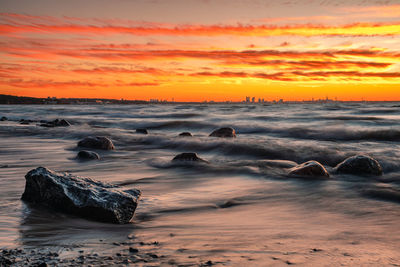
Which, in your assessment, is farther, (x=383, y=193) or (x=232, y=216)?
(x=383, y=193)

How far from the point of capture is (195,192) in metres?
5.02

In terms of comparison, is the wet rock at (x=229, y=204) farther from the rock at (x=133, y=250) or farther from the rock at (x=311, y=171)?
the rock at (x=311, y=171)

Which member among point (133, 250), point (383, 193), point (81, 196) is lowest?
point (383, 193)

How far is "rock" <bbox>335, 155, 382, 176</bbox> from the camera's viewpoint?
256 inches

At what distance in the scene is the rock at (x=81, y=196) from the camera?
3.47 meters

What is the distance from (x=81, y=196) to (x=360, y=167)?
197 inches

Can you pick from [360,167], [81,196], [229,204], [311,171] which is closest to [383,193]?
[311,171]

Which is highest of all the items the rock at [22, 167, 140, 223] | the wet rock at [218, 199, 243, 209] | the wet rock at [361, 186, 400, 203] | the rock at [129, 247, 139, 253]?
the rock at [22, 167, 140, 223]

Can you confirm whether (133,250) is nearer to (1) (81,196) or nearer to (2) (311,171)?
(1) (81,196)

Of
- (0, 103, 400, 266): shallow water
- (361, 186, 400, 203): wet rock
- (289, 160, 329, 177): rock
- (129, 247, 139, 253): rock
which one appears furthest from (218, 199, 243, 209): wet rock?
(289, 160, 329, 177): rock

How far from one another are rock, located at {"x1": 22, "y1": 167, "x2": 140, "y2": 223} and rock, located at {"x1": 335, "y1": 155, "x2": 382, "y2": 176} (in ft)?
14.0

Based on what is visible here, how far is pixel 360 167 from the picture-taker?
Result: 21.4 feet

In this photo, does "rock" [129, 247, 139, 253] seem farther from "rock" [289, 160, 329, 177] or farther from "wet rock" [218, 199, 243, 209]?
"rock" [289, 160, 329, 177]

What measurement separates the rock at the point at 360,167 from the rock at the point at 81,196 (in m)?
4.27
